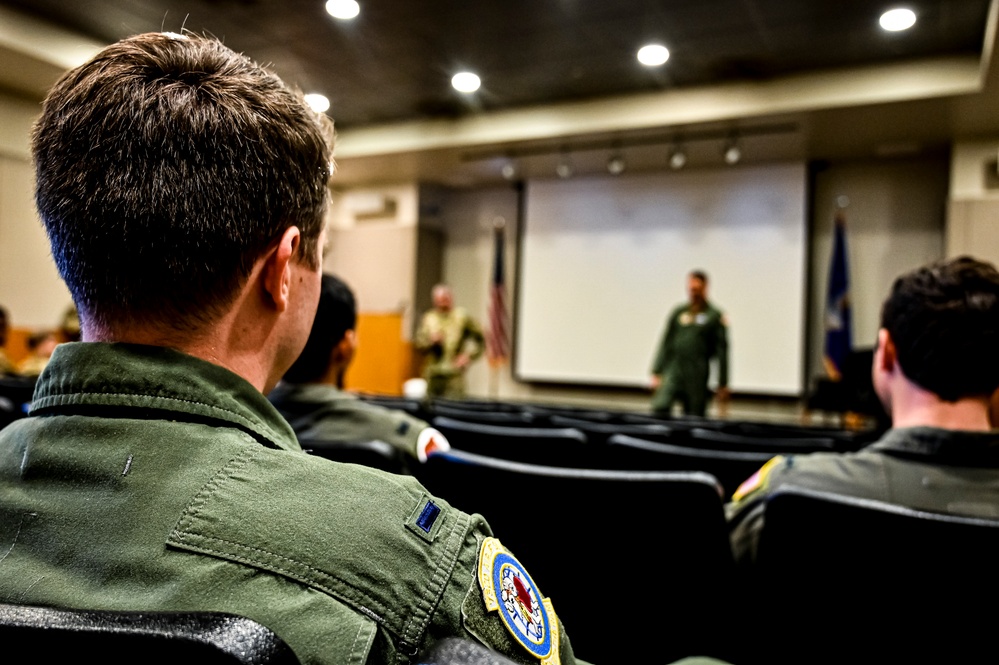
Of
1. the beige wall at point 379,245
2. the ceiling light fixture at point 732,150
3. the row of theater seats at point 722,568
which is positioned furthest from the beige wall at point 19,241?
the row of theater seats at point 722,568

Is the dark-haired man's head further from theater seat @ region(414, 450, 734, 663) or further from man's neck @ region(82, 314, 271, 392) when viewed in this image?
man's neck @ region(82, 314, 271, 392)

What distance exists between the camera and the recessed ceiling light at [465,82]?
21.2ft

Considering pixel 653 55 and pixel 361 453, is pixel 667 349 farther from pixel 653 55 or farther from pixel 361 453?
pixel 361 453

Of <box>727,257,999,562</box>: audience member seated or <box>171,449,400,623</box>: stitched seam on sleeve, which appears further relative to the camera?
<box>727,257,999,562</box>: audience member seated

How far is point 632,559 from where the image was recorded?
111 cm

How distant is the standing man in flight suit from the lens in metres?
6.32

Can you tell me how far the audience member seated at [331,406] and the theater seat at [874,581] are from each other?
82 centimetres

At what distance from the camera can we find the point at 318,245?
72 centimetres

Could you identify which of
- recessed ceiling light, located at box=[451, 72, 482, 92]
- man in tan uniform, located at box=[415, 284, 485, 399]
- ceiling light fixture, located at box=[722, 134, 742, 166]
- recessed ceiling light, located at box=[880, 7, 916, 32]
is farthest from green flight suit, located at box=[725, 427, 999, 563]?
man in tan uniform, located at box=[415, 284, 485, 399]

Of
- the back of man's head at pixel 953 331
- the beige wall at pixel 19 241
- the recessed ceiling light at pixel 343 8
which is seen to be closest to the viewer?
the back of man's head at pixel 953 331

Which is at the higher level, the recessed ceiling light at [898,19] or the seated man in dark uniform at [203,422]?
the recessed ceiling light at [898,19]

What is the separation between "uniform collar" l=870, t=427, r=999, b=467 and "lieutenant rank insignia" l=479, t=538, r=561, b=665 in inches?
38.2

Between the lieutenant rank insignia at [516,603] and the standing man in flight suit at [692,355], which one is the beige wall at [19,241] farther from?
the lieutenant rank insignia at [516,603]

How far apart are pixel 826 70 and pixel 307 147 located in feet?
21.1
